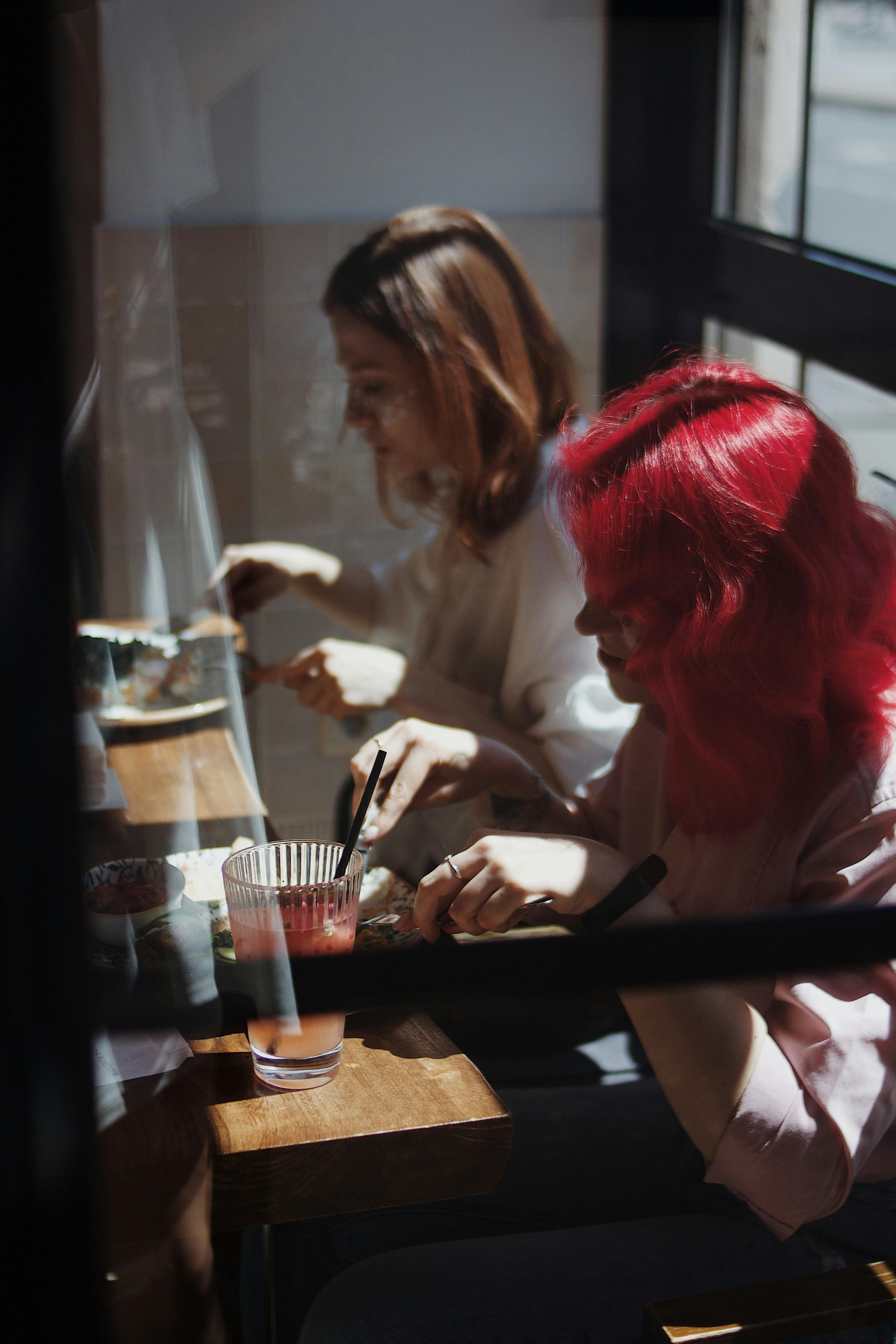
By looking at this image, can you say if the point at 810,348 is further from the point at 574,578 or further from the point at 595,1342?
the point at 595,1342

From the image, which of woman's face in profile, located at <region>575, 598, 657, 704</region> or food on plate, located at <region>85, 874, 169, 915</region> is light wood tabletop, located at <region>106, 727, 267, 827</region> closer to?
food on plate, located at <region>85, 874, 169, 915</region>

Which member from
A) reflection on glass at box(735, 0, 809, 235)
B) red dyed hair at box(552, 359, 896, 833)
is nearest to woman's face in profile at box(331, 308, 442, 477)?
red dyed hair at box(552, 359, 896, 833)

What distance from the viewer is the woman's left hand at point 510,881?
69 centimetres

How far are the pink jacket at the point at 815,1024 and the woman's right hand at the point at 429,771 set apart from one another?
8.9 inches

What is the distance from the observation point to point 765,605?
29.4 inches

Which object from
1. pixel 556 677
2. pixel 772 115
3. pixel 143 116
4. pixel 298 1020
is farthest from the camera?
pixel 772 115

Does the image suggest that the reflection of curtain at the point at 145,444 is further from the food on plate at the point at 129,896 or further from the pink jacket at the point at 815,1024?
the pink jacket at the point at 815,1024

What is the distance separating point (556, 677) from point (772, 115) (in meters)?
1.67

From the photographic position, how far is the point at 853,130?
7.06ft

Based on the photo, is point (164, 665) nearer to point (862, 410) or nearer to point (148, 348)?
point (148, 348)

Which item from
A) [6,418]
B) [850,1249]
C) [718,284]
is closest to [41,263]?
[6,418]

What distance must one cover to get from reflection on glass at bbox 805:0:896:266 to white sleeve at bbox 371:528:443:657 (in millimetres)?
992

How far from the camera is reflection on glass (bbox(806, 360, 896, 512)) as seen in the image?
193 cm

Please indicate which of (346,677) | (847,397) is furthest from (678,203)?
(346,677)
